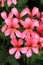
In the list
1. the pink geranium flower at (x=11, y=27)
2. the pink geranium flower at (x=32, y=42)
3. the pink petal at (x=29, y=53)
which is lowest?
the pink petal at (x=29, y=53)

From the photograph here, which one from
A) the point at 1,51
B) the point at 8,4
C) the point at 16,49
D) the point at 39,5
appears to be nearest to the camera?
the point at 16,49

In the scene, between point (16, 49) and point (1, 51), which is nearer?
point (16, 49)

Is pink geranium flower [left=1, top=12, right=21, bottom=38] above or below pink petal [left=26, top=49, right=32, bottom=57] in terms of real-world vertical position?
above

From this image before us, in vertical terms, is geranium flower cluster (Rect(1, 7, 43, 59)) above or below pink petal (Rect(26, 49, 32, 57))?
above

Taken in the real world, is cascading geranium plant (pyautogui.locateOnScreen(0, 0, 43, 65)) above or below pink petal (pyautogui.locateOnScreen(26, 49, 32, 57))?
above

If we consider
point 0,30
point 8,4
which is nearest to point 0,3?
point 8,4

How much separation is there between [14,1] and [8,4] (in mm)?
31

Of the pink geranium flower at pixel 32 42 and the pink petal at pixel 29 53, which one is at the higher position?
the pink geranium flower at pixel 32 42

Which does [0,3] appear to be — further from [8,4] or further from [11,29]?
[11,29]

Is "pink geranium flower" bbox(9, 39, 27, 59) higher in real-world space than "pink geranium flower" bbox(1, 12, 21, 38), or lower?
Result: lower

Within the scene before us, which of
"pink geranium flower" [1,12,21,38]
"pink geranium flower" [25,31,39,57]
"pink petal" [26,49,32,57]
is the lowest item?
"pink petal" [26,49,32,57]

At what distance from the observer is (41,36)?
1.15m

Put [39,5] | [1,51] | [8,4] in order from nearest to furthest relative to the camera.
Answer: [1,51] < [8,4] < [39,5]

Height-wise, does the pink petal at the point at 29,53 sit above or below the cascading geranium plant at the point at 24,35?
below
